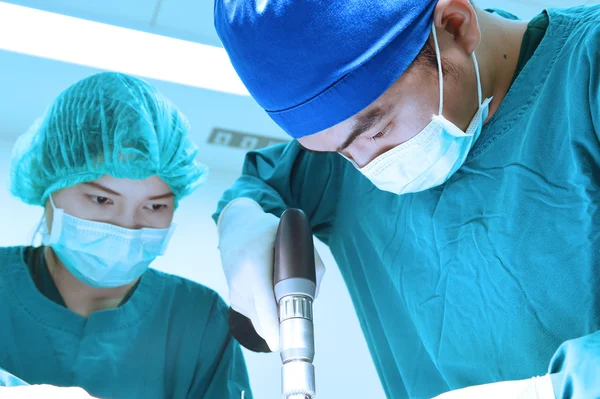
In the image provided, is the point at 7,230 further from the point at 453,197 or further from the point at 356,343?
the point at 453,197

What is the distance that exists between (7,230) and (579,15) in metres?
2.38

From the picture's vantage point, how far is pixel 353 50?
1185mm

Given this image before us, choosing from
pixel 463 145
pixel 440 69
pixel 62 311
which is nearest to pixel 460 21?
pixel 440 69

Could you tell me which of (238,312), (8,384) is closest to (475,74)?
(238,312)

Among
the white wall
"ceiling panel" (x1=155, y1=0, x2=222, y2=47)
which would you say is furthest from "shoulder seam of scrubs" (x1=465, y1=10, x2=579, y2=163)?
the white wall

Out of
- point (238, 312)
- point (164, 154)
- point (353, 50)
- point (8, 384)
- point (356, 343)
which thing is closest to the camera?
point (353, 50)

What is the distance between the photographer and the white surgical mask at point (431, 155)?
1.27 meters

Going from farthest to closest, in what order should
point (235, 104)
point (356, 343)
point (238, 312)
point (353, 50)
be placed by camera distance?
1. point (356, 343)
2. point (235, 104)
3. point (238, 312)
4. point (353, 50)

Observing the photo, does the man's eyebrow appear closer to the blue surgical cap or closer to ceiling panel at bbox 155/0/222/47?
the blue surgical cap

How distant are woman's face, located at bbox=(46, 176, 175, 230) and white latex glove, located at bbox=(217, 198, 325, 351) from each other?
312 millimetres

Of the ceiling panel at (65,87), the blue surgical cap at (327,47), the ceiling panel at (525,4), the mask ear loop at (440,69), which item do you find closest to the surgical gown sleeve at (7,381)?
the blue surgical cap at (327,47)

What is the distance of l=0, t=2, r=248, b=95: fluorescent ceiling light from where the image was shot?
2381 millimetres

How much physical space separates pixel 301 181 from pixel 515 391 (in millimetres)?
913

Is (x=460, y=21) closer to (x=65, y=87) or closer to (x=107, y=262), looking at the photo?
(x=107, y=262)
